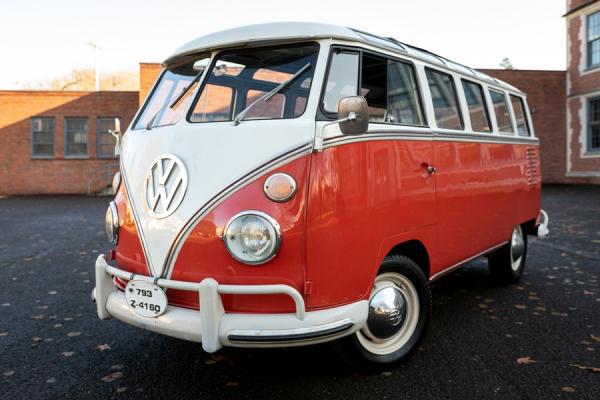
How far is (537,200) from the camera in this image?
5.93 m

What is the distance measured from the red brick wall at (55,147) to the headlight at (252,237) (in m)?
22.7

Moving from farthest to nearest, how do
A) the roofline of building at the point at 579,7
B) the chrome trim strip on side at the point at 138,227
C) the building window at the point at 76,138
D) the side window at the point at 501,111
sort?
the building window at the point at 76,138
the roofline of building at the point at 579,7
the side window at the point at 501,111
the chrome trim strip on side at the point at 138,227

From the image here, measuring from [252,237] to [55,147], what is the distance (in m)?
24.4

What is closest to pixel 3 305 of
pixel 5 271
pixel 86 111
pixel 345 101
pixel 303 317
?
pixel 5 271

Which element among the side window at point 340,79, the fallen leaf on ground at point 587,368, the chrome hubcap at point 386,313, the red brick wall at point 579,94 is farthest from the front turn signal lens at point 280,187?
the red brick wall at point 579,94

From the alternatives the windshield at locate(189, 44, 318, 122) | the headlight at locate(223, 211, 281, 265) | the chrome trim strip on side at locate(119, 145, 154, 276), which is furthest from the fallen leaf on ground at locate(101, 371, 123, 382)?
the windshield at locate(189, 44, 318, 122)

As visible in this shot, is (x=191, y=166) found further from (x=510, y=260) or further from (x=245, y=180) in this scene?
(x=510, y=260)

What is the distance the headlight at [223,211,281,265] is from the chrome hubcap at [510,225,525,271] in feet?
12.3

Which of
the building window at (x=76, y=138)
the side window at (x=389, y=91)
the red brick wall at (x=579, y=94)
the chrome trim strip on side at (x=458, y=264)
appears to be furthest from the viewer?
the building window at (x=76, y=138)

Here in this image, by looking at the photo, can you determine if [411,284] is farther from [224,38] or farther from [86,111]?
[86,111]

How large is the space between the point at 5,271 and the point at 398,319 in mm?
5698

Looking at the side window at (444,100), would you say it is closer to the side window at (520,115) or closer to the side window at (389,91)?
the side window at (389,91)

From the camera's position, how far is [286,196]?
8.47 ft

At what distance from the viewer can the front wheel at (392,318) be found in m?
3.04
